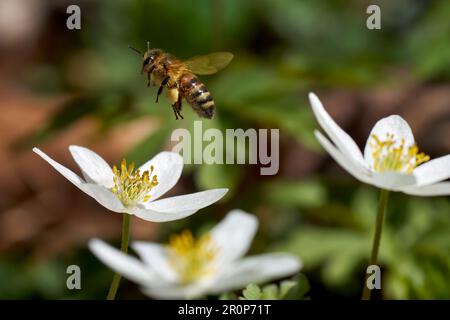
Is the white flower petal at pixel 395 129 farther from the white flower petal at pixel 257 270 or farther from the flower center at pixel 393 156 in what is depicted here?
the white flower petal at pixel 257 270

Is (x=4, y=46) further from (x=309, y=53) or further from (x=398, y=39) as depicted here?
(x=398, y=39)

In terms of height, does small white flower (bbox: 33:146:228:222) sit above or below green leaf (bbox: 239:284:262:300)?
above

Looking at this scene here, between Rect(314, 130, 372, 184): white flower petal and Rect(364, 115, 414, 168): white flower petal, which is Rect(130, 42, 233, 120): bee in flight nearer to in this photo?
Rect(364, 115, 414, 168): white flower petal

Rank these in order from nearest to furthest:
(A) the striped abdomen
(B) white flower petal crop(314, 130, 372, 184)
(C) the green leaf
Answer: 1. (B) white flower petal crop(314, 130, 372, 184)
2. (C) the green leaf
3. (A) the striped abdomen

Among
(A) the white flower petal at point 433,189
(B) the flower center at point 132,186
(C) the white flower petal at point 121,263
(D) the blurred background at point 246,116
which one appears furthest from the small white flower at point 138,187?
(D) the blurred background at point 246,116

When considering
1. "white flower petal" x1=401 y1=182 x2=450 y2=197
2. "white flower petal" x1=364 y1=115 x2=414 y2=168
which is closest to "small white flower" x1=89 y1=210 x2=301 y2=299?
"white flower petal" x1=401 y1=182 x2=450 y2=197
